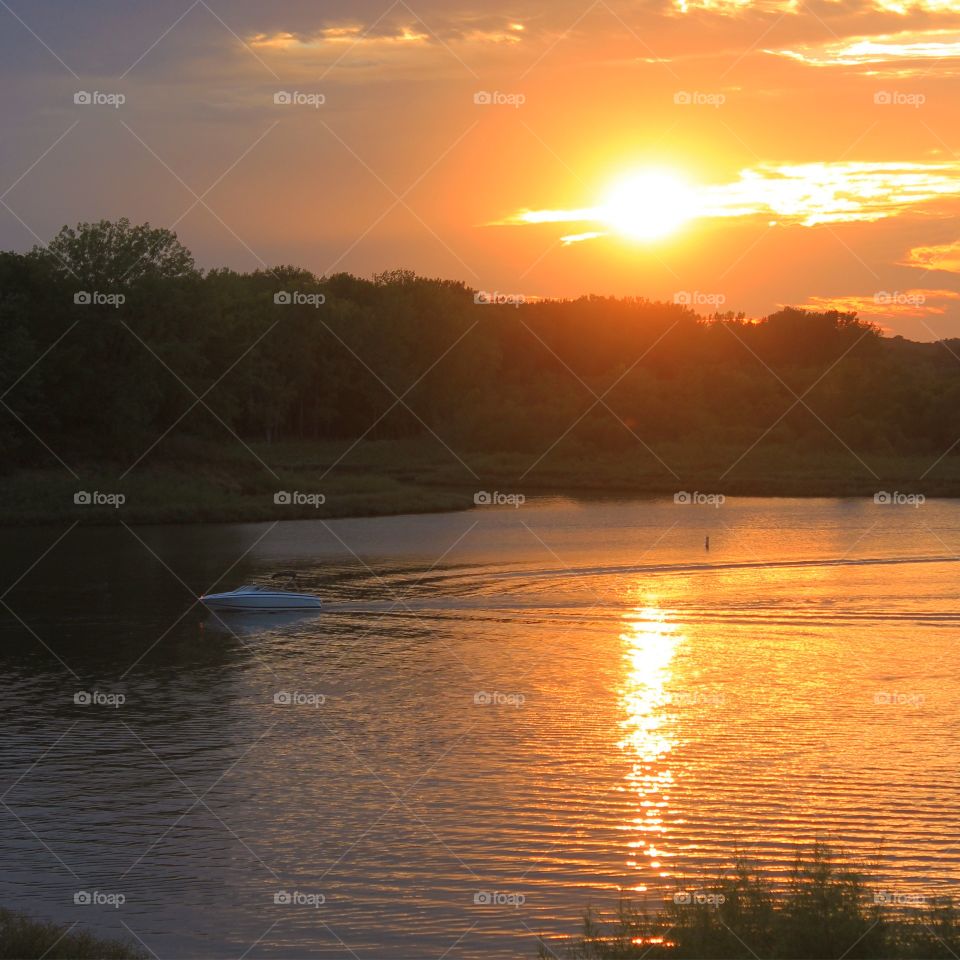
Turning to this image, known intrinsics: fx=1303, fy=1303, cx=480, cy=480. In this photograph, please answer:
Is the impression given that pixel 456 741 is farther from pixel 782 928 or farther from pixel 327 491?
pixel 327 491

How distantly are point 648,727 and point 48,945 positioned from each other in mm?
17013

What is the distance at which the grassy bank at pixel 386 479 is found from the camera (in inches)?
2844

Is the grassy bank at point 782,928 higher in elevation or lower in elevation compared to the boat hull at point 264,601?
lower

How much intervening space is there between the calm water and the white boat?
999 millimetres

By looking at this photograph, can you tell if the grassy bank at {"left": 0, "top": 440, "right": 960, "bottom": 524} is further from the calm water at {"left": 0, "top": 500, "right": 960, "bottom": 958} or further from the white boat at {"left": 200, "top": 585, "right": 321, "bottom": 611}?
the white boat at {"left": 200, "top": 585, "right": 321, "bottom": 611}

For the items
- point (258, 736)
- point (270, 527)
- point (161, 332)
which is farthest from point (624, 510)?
point (258, 736)

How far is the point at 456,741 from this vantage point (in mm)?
26219

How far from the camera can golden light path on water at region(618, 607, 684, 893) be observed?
1912 cm

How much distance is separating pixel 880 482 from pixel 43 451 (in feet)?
192

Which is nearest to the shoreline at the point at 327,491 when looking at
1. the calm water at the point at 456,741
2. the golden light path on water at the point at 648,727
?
the calm water at the point at 456,741

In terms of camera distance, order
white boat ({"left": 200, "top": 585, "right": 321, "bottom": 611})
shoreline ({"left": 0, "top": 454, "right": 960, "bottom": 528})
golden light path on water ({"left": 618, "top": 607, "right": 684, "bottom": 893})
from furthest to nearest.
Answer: shoreline ({"left": 0, "top": 454, "right": 960, "bottom": 528}), white boat ({"left": 200, "top": 585, "right": 321, "bottom": 611}), golden light path on water ({"left": 618, "top": 607, "right": 684, "bottom": 893})

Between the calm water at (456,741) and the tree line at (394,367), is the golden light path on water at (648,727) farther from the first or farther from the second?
the tree line at (394,367)

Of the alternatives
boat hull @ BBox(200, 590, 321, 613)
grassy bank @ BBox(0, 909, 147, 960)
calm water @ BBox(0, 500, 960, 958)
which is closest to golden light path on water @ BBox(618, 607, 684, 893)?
calm water @ BBox(0, 500, 960, 958)

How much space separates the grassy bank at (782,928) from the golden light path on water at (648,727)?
3.30 m
